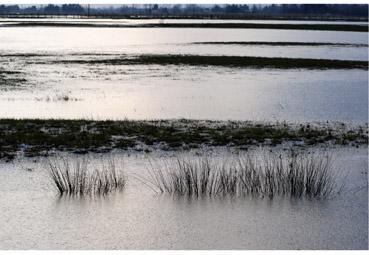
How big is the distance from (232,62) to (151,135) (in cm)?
2289

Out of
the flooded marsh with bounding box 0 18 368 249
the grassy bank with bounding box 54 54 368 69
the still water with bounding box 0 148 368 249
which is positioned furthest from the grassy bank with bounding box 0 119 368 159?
the grassy bank with bounding box 54 54 368 69

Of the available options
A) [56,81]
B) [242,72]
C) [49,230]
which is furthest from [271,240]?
[242,72]

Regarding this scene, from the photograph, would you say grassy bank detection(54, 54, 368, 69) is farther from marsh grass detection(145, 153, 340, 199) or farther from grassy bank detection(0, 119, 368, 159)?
marsh grass detection(145, 153, 340, 199)

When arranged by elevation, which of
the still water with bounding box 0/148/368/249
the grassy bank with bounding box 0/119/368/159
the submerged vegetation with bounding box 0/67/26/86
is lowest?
the submerged vegetation with bounding box 0/67/26/86

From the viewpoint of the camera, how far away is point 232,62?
126ft

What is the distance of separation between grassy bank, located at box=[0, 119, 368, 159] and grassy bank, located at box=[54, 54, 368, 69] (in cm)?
1930

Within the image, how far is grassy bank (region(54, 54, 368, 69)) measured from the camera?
36.9 meters

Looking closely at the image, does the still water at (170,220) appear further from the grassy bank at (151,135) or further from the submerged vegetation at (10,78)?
the submerged vegetation at (10,78)

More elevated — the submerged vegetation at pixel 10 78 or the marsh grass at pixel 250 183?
the marsh grass at pixel 250 183

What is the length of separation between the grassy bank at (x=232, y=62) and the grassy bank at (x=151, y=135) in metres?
19.3

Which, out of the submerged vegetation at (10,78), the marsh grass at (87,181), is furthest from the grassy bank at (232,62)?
the marsh grass at (87,181)

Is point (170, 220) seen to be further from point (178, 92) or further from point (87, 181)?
point (178, 92)

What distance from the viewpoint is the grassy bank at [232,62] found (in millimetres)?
36875

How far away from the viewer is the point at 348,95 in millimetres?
23703
